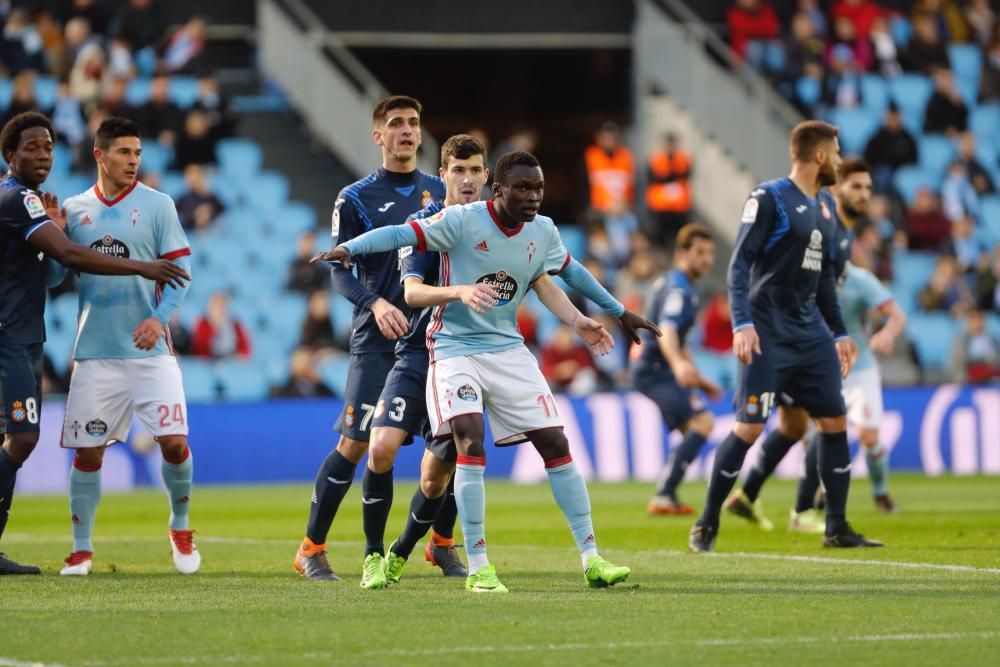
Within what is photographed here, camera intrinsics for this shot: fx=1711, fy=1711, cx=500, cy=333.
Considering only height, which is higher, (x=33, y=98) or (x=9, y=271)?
(x=33, y=98)

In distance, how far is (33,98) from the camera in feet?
70.9

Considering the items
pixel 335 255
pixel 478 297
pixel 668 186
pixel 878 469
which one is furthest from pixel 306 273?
pixel 478 297

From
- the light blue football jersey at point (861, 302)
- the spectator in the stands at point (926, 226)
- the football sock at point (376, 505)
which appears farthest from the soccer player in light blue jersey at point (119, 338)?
the spectator in the stands at point (926, 226)

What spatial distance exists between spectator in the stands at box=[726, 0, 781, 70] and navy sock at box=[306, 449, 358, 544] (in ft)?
62.5

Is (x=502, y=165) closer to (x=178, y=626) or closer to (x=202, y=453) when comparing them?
(x=178, y=626)

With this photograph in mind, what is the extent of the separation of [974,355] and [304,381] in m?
8.34

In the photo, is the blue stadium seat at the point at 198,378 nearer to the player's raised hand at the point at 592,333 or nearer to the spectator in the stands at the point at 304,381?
the spectator in the stands at the point at 304,381

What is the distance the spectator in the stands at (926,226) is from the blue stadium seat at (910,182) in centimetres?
83

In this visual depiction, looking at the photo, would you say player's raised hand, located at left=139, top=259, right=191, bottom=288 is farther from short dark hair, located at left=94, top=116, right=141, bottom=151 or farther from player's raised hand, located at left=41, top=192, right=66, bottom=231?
short dark hair, located at left=94, top=116, right=141, bottom=151

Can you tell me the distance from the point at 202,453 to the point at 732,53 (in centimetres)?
1186

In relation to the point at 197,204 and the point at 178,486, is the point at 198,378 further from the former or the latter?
the point at 178,486

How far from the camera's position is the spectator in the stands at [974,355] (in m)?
21.3

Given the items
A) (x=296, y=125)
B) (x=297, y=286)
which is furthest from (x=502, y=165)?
(x=296, y=125)

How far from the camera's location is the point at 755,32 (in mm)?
27094
